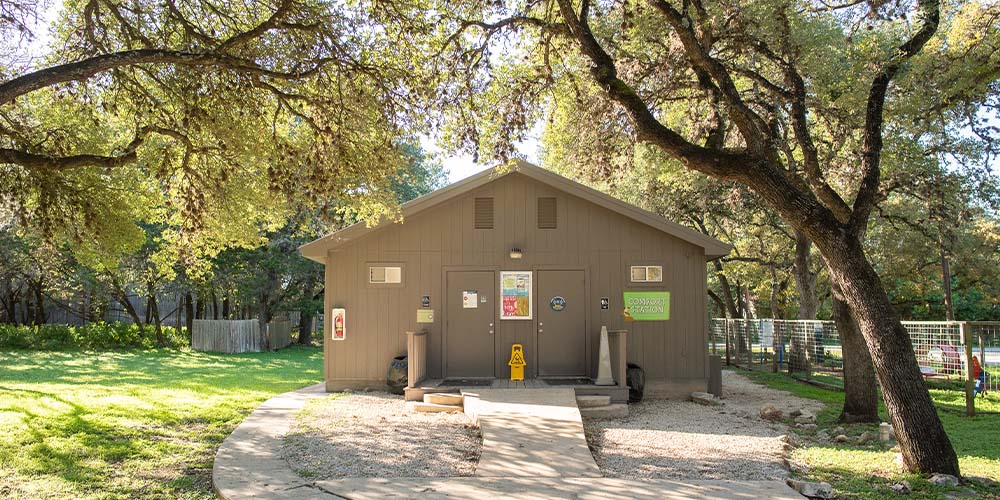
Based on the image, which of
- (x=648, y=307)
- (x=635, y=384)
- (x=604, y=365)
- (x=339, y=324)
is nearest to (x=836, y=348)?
→ (x=648, y=307)

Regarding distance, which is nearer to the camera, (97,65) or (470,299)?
(97,65)

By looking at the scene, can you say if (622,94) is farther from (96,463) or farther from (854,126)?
(96,463)

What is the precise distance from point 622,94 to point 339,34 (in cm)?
355

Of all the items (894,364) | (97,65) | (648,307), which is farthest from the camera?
(648,307)

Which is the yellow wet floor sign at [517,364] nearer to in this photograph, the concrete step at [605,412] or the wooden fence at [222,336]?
the concrete step at [605,412]

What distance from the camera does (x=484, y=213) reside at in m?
12.6

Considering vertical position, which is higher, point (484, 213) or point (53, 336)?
point (484, 213)

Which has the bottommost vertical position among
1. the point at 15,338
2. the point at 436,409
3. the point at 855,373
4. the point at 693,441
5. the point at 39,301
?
the point at 693,441

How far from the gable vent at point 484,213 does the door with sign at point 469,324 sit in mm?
862

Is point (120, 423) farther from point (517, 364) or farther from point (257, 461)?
point (517, 364)

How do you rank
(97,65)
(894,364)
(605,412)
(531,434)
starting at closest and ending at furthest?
(97,65)
(894,364)
(531,434)
(605,412)

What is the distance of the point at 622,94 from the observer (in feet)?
24.2

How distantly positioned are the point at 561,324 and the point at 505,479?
6303 millimetres

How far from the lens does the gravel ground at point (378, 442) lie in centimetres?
673
